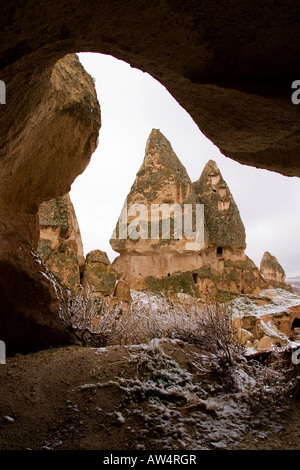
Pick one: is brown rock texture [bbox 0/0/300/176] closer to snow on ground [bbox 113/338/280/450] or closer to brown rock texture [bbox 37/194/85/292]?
snow on ground [bbox 113/338/280/450]

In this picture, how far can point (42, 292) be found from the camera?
297 centimetres

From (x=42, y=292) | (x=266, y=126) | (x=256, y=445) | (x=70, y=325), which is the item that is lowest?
(x=256, y=445)

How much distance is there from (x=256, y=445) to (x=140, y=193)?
12158 mm

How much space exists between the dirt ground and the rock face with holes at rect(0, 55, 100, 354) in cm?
34

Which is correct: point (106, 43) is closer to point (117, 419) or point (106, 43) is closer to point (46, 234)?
point (117, 419)

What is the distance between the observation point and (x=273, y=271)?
21125mm

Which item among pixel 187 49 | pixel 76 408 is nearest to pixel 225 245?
pixel 76 408

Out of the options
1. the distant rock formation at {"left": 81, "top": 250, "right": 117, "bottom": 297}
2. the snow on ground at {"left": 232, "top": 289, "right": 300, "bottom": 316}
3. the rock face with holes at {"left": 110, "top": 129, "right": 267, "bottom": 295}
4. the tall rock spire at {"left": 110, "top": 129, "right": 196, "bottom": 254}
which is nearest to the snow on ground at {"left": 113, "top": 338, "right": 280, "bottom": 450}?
the distant rock formation at {"left": 81, "top": 250, "right": 117, "bottom": 297}

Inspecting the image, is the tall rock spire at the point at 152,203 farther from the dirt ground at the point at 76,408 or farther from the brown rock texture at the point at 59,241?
the dirt ground at the point at 76,408

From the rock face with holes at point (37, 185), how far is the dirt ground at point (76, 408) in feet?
1.10

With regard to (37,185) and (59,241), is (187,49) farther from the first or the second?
(59,241)

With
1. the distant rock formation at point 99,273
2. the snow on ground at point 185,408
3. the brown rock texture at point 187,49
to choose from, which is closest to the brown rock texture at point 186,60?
the brown rock texture at point 187,49

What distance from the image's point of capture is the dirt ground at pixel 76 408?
1590mm
